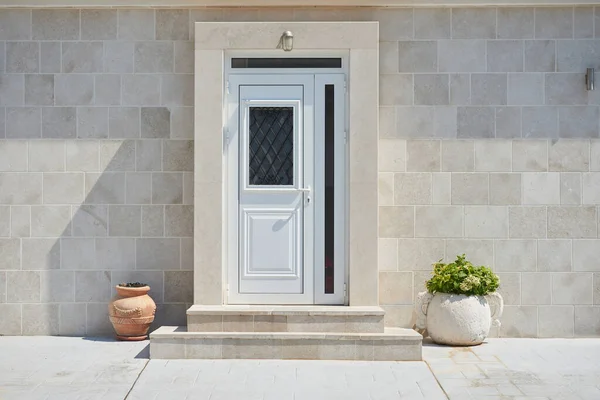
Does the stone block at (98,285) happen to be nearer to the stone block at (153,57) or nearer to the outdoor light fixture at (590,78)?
the stone block at (153,57)

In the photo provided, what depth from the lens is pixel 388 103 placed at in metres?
8.30

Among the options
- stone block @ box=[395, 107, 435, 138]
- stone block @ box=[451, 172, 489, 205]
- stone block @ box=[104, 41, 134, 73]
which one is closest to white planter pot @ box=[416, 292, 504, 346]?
stone block @ box=[451, 172, 489, 205]

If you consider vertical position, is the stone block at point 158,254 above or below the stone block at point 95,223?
below

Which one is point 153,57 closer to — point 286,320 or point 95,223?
point 95,223

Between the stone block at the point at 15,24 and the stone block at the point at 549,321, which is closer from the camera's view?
the stone block at the point at 549,321

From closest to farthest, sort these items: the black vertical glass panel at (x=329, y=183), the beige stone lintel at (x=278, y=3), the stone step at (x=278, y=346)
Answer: the stone step at (x=278, y=346) → the black vertical glass panel at (x=329, y=183) → the beige stone lintel at (x=278, y=3)

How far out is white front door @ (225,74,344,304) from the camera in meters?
7.95

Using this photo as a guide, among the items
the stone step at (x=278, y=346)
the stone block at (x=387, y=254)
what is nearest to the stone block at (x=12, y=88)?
the stone step at (x=278, y=346)

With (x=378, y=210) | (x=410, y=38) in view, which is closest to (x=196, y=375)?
(x=378, y=210)

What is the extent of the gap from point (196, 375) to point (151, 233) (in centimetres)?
208

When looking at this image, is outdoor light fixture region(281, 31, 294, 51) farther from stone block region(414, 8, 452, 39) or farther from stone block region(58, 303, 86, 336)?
stone block region(58, 303, 86, 336)

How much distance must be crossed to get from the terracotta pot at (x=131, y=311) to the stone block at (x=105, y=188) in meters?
1.01

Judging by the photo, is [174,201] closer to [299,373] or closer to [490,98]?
[299,373]

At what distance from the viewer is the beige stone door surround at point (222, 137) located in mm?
7781
